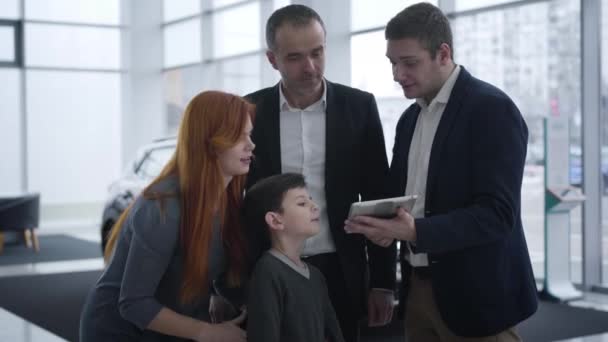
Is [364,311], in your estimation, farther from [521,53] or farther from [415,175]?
[521,53]

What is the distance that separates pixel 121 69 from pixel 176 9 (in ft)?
4.94

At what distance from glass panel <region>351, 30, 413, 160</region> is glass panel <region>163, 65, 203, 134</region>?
4026 millimetres

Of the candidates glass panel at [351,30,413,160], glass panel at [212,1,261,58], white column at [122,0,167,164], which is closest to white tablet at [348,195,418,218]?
glass panel at [351,30,413,160]

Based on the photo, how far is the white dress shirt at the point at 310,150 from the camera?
8.50 ft

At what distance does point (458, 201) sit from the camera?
220 cm

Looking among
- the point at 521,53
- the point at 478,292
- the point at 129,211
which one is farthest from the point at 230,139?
the point at 521,53

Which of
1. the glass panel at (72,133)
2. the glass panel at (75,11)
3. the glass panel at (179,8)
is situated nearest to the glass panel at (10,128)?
the glass panel at (72,133)

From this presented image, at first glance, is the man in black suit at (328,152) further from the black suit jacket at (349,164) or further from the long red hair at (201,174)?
the long red hair at (201,174)

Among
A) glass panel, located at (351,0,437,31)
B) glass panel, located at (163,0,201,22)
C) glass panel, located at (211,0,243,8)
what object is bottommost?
glass panel, located at (351,0,437,31)

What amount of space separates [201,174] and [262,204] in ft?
1.09

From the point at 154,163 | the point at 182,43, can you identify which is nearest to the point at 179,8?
the point at 182,43

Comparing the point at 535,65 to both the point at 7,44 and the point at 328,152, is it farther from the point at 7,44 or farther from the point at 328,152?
the point at 7,44

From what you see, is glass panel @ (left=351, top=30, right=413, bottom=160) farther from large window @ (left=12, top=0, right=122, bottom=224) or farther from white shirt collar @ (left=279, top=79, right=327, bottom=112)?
white shirt collar @ (left=279, top=79, right=327, bottom=112)

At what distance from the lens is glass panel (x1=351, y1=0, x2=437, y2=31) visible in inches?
370
